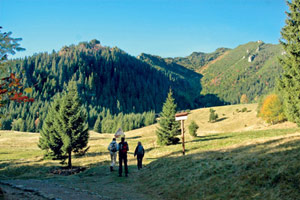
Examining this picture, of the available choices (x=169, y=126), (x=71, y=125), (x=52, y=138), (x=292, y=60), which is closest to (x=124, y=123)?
(x=169, y=126)

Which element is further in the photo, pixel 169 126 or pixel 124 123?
pixel 124 123

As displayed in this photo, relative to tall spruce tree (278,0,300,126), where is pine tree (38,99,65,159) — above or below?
below

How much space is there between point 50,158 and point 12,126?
378ft

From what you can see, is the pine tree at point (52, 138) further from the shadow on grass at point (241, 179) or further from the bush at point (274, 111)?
the bush at point (274, 111)

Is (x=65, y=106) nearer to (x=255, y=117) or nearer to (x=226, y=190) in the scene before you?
(x=226, y=190)

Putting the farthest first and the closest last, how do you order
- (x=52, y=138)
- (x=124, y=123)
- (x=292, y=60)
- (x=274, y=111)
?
1. (x=124, y=123)
2. (x=274, y=111)
3. (x=52, y=138)
4. (x=292, y=60)

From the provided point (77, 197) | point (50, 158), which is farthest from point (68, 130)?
point (77, 197)

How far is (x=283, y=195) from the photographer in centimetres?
672

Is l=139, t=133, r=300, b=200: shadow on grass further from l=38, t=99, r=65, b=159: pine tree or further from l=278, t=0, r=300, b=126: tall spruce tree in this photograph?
l=38, t=99, r=65, b=159: pine tree

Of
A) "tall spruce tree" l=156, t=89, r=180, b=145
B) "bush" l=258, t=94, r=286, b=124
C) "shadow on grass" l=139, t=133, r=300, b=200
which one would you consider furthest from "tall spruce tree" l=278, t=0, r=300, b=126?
"bush" l=258, t=94, r=286, b=124

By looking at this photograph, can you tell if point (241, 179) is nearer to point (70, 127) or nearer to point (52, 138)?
point (70, 127)

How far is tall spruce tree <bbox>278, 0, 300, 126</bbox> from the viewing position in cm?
2025

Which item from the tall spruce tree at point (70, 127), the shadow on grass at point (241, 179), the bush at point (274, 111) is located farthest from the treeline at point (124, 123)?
the shadow on grass at point (241, 179)

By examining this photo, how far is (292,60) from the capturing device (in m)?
20.6
